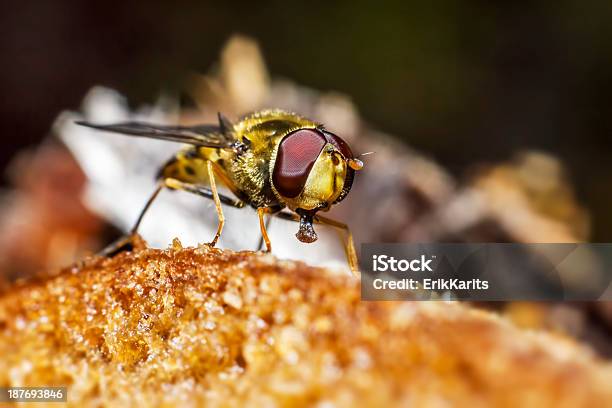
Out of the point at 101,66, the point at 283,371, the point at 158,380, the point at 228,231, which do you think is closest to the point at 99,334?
the point at 158,380

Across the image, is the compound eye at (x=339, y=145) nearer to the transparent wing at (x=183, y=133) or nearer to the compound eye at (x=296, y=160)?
the compound eye at (x=296, y=160)

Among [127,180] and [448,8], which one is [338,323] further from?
[448,8]

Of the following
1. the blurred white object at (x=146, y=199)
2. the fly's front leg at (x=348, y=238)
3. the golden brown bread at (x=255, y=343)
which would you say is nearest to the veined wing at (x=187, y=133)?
the blurred white object at (x=146, y=199)
